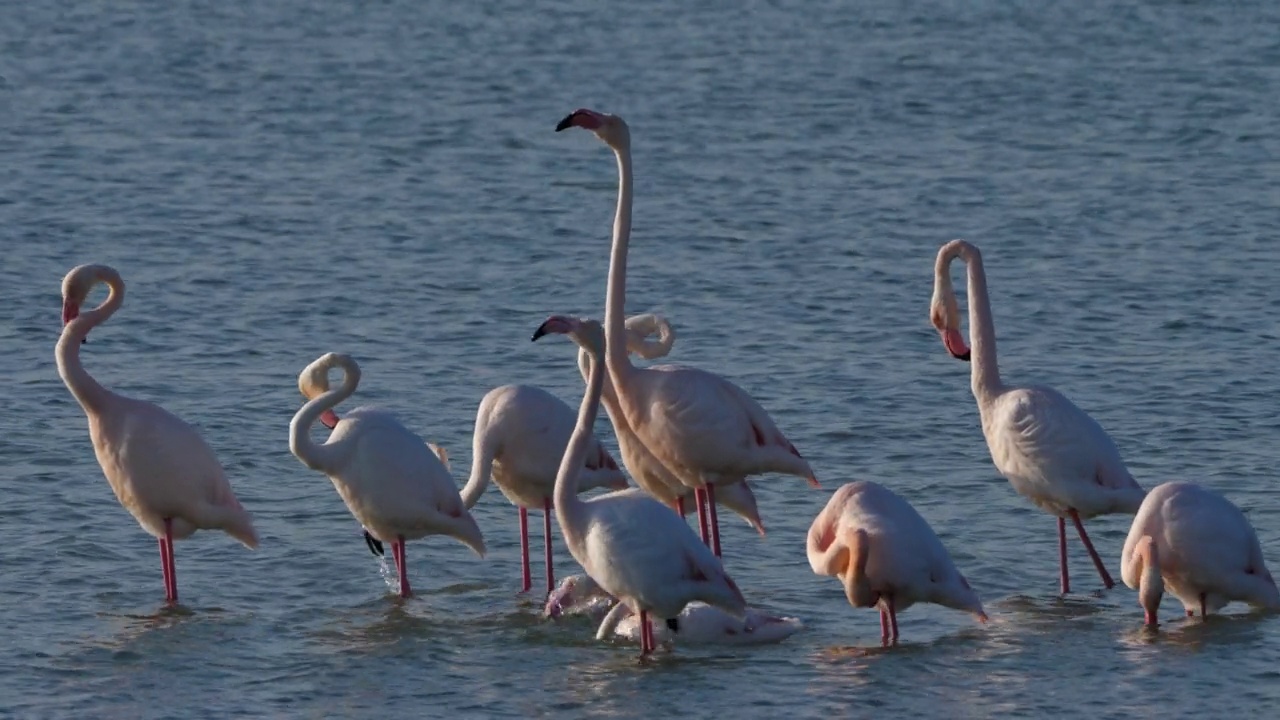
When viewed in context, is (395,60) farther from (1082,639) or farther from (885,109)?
(1082,639)

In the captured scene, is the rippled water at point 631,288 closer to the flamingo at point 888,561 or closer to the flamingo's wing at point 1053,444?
the flamingo at point 888,561

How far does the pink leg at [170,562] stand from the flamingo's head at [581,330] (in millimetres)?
1870

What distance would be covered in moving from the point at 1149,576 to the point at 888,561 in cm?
95

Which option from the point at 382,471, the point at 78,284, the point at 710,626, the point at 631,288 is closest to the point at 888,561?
the point at 710,626

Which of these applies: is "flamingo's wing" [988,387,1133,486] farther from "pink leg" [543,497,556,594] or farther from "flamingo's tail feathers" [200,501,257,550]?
"flamingo's tail feathers" [200,501,257,550]

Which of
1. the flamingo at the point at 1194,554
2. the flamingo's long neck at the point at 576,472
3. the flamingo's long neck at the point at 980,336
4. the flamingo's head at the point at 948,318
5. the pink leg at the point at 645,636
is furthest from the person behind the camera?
the flamingo's head at the point at 948,318

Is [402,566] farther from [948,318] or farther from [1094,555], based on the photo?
[1094,555]

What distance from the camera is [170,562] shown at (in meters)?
8.88

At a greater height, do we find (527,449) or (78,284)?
(78,284)

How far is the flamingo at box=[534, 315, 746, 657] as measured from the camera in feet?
25.4

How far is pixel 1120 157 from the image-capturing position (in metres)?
18.2

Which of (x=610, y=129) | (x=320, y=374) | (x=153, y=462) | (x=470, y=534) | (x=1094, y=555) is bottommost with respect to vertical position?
(x=1094, y=555)

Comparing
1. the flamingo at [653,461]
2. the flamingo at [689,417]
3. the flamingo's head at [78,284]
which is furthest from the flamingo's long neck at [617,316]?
the flamingo's head at [78,284]

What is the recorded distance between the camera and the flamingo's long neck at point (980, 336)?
30.9ft
